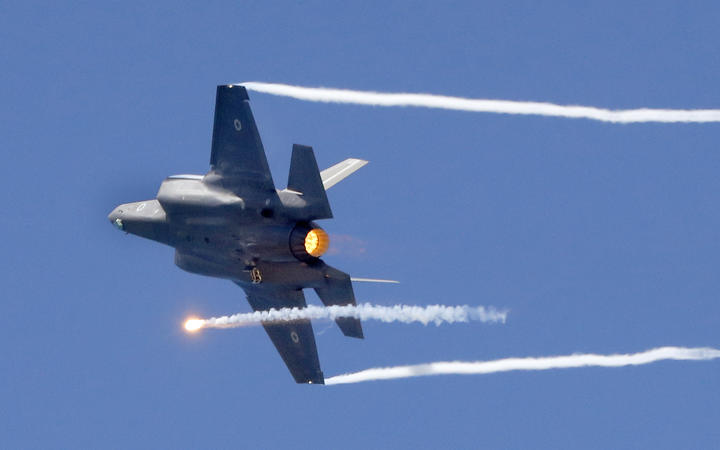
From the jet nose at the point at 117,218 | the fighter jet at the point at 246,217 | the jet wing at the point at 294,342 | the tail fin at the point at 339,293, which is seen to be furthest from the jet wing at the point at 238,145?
the jet wing at the point at 294,342

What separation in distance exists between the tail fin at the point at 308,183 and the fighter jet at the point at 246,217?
2 cm

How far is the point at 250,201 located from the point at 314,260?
1.84m

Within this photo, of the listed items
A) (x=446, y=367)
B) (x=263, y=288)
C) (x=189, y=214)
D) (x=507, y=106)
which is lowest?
(x=446, y=367)

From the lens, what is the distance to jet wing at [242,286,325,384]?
33188 millimetres

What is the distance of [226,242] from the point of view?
3006 cm

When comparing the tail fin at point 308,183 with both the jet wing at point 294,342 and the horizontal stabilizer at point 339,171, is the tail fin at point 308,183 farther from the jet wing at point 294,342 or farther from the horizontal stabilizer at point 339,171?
the jet wing at point 294,342

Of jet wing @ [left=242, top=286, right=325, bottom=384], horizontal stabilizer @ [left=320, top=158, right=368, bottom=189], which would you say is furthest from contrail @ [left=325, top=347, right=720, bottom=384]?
horizontal stabilizer @ [left=320, top=158, right=368, bottom=189]

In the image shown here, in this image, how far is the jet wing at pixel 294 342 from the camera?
33.2 meters

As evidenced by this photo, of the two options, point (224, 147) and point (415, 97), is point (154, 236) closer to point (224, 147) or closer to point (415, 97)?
point (224, 147)

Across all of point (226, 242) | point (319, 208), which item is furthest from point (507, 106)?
point (226, 242)

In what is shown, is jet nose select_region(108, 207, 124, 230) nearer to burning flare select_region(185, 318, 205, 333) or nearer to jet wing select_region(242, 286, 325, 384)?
burning flare select_region(185, 318, 205, 333)

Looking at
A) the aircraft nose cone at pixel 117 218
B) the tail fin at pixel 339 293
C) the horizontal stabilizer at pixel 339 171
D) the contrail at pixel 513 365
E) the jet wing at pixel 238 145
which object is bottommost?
the contrail at pixel 513 365

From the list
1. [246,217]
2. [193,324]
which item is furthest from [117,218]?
[246,217]

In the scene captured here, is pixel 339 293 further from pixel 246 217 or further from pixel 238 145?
pixel 238 145
